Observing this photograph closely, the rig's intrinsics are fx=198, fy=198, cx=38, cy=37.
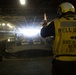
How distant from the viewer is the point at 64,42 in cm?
326

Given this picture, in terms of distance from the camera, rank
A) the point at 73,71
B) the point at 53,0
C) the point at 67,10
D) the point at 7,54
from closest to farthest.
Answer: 1. the point at 73,71
2. the point at 67,10
3. the point at 7,54
4. the point at 53,0

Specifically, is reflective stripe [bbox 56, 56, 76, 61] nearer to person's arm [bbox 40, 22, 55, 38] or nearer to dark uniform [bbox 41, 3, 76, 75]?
dark uniform [bbox 41, 3, 76, 75]

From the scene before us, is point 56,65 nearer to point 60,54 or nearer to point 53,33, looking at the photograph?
point 60,54

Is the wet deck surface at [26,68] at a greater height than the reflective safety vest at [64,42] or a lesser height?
lesser

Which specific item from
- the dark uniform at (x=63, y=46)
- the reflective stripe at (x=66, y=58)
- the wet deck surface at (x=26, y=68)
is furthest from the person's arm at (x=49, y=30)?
the wet deck surface at (x=26, y=68)

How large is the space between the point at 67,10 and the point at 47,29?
0.51 metres

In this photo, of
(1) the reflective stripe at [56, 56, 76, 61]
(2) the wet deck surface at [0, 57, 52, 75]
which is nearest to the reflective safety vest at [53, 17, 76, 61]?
(1) the reflective stripe at [56, 56, 76, 61]

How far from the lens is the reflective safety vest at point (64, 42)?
326cm

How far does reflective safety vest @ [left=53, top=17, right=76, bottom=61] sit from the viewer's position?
326 centimetres

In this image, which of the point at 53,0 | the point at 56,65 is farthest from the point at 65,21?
the point at 53,0

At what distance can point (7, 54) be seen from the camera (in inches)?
636

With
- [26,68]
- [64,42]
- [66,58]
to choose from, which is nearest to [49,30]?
[64,42]

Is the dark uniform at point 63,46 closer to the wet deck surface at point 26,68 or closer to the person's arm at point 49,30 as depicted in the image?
the person's arm at point 49,30

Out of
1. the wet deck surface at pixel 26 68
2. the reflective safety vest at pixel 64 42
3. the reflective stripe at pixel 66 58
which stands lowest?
the wet deck surface at pixel 26 68
